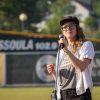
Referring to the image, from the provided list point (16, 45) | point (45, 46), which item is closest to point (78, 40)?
point (45, 46)

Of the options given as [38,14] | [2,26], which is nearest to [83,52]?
[2,26]

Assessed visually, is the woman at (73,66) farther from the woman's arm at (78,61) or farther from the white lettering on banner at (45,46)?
the white lettering on banner at (45,46)

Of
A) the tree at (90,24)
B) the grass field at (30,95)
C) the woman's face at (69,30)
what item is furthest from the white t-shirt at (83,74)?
the tree at (90,24)

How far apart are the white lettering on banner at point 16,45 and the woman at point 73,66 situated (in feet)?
A: 73.7

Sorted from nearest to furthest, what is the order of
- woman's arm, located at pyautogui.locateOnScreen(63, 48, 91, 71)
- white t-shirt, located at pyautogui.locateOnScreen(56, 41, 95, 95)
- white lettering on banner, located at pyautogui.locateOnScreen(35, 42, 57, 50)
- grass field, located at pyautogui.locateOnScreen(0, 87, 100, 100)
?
woman's arm, located at pyautogui.locateOnScreen(63, 48, 91, 71), white t-shirt, located at pyautogui.locateOnScreen(56, 41, 95, 95), grass field, located at pyautogui.locateOnScreen(0, 87, 100, 100), white lettering on banner, located at pyautogui.locateOnScreen(35, 42, 57, 50)

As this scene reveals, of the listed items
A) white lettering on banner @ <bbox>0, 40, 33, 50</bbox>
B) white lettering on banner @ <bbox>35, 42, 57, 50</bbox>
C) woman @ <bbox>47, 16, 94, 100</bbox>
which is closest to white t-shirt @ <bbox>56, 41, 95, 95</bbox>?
woman @ <bbox>47, 16, 94, 100</bbox>

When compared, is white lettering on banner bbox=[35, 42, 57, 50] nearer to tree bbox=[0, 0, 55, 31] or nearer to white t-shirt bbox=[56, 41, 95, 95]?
white t-shirt bbox=[56, 41, 95, 95]

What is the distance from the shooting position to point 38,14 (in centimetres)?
7619

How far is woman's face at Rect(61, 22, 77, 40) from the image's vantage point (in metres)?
7.69

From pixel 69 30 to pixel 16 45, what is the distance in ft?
74.7

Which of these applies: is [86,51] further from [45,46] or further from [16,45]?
[16,45]

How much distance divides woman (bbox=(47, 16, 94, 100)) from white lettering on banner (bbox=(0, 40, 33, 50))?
22.5 metres

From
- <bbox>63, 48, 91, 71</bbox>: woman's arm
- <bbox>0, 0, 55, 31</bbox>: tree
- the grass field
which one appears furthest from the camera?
<bbox>0, 0, 55, 31</bbox>: tree

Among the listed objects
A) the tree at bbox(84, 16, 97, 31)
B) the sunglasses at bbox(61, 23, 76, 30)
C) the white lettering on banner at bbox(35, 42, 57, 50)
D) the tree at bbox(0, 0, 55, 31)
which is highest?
the tree at bbox(84, 16, 97, 31)
